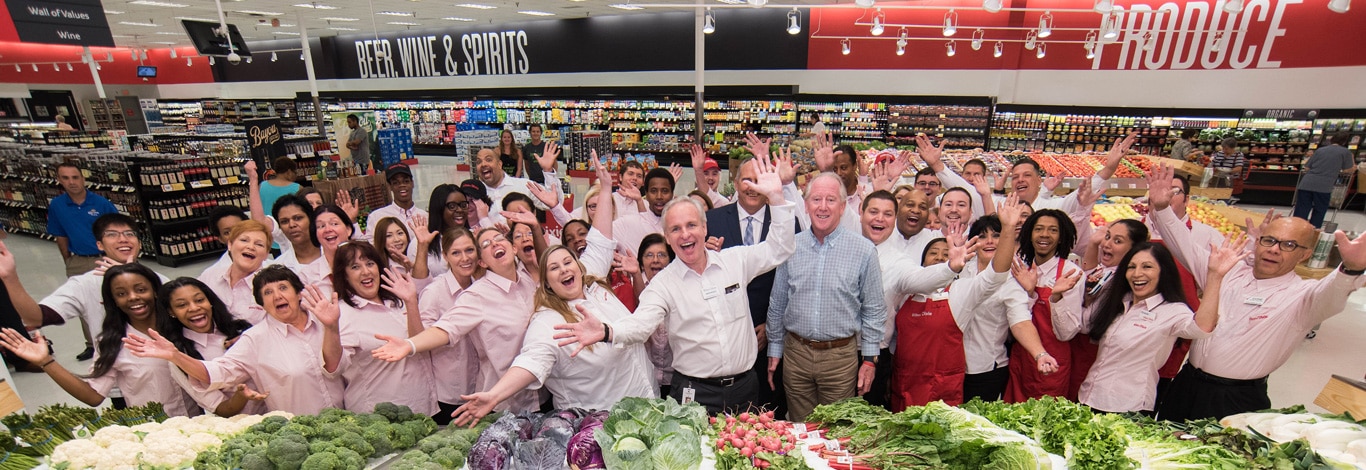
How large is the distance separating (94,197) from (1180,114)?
1722 cm

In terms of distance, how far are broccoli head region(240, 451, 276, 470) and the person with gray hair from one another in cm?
135

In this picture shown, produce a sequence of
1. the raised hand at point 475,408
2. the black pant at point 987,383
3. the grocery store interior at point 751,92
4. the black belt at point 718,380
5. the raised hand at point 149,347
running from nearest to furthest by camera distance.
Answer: the raised hand at point 475,408 < the raised hand at point 149,347 < the black belt at point 718,380 < the black pant at point 987,383 < the grocery store interior at point 751,92

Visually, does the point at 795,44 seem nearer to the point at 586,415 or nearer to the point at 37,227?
the point at 586,415

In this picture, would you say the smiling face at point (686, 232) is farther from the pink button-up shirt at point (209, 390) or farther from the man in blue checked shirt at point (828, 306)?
the pink button-up shirt at point (209, 390)

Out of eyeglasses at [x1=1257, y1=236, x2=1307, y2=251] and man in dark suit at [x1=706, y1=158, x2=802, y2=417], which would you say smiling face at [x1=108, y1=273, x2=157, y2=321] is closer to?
man in dark suit at [x1=706, y1=158, x2=802, y2=417]

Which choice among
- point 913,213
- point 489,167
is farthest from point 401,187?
point 913,213

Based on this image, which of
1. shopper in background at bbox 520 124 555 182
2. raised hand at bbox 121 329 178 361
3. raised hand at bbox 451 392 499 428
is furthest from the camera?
shopper in background at bbox 520 124 555 182

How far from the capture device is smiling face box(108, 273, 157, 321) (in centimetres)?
264

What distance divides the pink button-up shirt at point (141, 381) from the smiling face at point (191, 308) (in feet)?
0.57

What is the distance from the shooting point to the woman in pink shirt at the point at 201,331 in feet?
8.18

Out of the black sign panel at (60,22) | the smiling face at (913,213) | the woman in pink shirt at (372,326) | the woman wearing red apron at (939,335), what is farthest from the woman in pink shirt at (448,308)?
the black sign panel at (60,22)

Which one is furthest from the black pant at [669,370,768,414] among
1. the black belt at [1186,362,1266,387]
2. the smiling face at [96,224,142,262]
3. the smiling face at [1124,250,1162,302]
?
the smiling face at [96,224,142,262]

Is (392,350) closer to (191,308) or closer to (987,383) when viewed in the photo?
(191,308)

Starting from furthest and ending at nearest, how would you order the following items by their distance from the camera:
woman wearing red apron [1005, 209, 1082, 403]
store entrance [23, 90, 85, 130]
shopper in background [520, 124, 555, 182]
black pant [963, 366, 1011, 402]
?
store entrance [23, 90, 85, 130]
shopper in background [520, 124, 555, 182]
black pant [963, 366, 1011, 402]
woman wearing red apron [1005, 209, 1082, 403]
